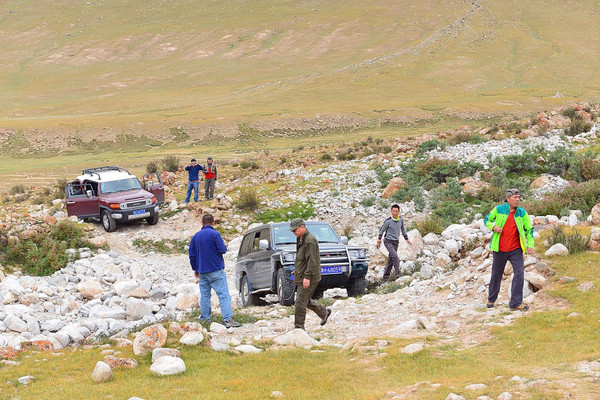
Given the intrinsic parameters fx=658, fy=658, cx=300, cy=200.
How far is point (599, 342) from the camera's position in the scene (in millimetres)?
7637

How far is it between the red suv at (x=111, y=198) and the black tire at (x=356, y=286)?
10.9 m

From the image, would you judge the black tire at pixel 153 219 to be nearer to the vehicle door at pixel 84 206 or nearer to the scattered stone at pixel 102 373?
the vehicle door at pixel 84 206

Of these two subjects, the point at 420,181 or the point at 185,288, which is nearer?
the point at 185,288

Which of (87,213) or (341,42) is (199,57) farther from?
(87,213)

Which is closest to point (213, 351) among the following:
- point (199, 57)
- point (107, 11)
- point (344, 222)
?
point (344, 222)

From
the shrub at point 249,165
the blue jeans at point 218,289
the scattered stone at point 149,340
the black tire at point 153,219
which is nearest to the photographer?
the scattered stone at point 149,340

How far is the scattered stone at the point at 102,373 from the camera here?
7781mm

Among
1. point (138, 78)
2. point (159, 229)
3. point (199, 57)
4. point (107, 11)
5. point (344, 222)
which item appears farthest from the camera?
point (107, 11)

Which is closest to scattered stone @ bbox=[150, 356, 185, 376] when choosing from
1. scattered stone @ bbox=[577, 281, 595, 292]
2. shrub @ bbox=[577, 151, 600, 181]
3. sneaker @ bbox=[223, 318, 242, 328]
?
sneaker @ bbox=[223, 318, 242, 328]

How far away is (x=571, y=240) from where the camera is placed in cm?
1167

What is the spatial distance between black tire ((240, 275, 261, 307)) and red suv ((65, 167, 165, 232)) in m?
9.34

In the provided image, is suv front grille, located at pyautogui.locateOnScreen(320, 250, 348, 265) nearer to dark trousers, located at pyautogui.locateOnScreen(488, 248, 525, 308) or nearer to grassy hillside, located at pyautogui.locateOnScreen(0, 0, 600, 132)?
dark trousers, located at pyautogui.locateOnScreen(488, 248, 525, 308)

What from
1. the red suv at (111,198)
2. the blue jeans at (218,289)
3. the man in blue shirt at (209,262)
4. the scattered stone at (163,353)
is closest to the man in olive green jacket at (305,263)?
the man in blue shirt at (209,262)

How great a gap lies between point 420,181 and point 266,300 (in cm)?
1049
